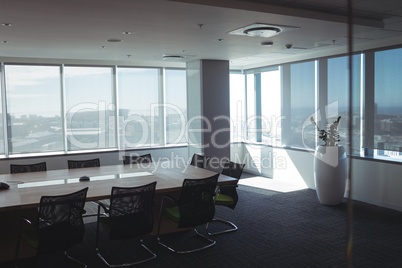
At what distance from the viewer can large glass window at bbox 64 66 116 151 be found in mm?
8234

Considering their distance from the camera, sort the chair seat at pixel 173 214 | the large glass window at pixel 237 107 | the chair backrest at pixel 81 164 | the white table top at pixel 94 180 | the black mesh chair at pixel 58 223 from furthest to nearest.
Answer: the large glass window at pixel 237 107 → the chair backrest at pixel 81 164 → the chair seat at pixel 173 214 → the white table top at pixel 94 180 → the black mesh chair at pixel 58 223

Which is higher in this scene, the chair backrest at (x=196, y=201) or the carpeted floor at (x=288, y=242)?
the chair backrest at (x=196, y=201)

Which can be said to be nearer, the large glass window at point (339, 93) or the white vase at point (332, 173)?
the white vase at point (332, 173)

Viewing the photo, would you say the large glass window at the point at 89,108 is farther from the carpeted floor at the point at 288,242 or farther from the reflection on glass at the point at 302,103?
the reflection on glass at the point at 302,103

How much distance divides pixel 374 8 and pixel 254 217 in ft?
11.2

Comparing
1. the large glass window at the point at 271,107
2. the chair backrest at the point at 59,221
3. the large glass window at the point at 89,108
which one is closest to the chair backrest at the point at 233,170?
the chair backrest at the point at 59,221

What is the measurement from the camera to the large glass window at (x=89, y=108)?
27.0 ft

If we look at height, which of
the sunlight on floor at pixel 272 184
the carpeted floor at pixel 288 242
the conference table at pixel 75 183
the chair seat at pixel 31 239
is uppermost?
the conference table at pixel 75 183

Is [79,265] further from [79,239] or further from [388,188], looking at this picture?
[388,188]

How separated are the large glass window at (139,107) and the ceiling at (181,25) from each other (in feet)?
5.78

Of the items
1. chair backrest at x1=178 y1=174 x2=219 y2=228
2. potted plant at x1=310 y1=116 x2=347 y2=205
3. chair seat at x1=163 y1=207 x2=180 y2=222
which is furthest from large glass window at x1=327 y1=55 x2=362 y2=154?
chair seat at x1=163 y1=207 x2=180 y2=222

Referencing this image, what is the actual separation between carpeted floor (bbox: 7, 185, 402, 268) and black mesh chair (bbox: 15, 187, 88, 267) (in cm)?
57

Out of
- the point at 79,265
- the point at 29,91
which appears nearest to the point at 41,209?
the point at 79,265

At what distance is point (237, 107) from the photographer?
393 inches
